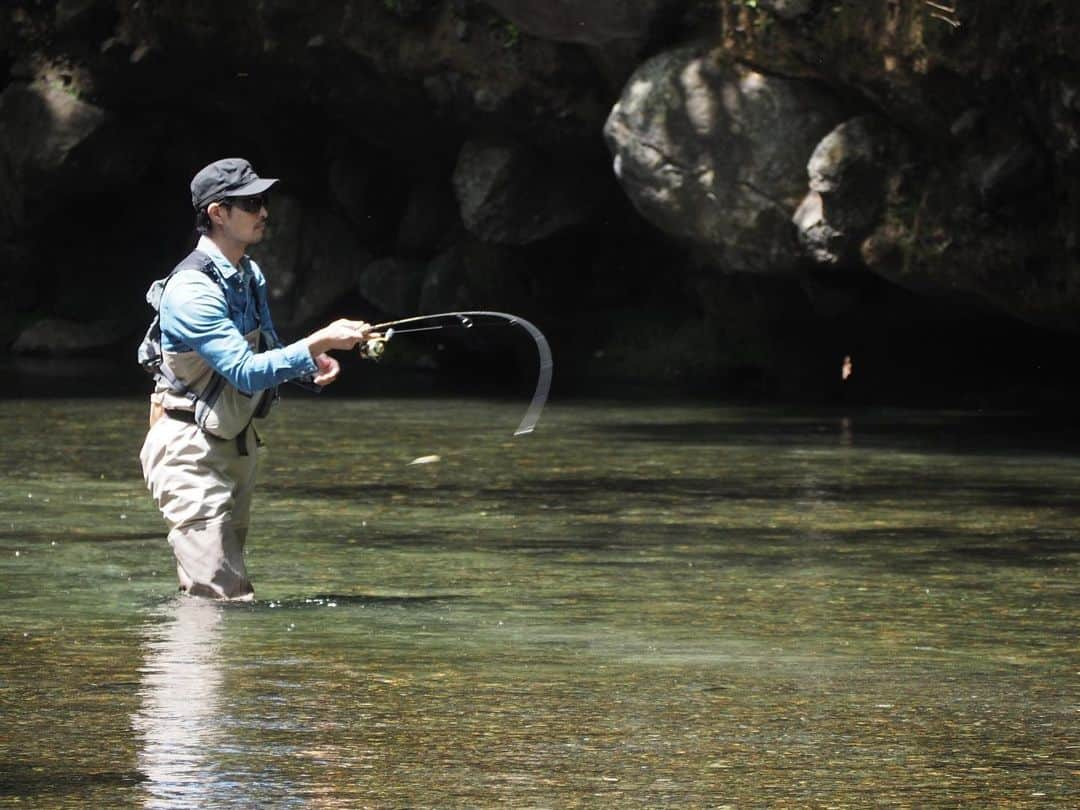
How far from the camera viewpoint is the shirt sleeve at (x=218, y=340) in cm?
815

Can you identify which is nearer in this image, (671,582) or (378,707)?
(378,707)

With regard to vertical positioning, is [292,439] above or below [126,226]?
below

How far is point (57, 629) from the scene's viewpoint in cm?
809

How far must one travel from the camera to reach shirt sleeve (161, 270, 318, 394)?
8148 millimetres

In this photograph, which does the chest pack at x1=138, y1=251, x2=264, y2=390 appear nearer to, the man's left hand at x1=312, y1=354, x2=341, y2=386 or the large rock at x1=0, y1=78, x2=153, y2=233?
the man's left hand at x1=312, y1=354, x2=341, y2=386

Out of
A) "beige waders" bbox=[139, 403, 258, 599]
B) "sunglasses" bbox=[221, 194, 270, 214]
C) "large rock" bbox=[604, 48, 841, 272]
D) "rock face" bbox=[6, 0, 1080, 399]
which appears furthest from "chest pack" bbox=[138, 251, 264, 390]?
"large rock" bbox=[604, 48, 841, 272]

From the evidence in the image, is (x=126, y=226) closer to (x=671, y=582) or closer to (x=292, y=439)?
(x=292, y=439)

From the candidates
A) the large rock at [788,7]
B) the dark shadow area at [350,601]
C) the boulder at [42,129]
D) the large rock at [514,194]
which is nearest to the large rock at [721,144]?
the large rock at [788,7]

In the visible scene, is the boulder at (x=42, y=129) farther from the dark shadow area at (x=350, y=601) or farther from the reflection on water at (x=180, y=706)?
the reflection on water at (x=180, y=706)

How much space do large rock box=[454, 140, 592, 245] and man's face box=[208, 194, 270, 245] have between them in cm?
1724

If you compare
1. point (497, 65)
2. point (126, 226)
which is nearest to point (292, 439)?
point (497, 65)

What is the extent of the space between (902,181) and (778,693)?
46.5 ft

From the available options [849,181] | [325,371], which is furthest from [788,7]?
[325,371]

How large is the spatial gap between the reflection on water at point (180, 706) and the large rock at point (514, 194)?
17.5 meters
